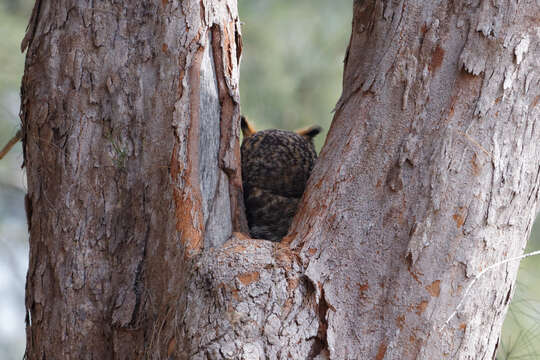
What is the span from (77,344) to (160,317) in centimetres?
28

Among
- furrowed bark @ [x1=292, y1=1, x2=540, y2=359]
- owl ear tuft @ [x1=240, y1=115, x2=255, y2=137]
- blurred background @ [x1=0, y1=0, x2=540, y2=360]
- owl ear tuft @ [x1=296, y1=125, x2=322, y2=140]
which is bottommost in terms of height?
furrowed bark @ [x1=292, y1=1, x2=540, y2=359]

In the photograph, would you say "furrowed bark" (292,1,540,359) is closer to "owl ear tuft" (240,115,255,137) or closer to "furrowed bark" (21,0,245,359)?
"furrowed bark" (21,0,245,359)

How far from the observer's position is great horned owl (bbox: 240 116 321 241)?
185 cm

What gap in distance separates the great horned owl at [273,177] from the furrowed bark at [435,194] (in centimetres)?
39

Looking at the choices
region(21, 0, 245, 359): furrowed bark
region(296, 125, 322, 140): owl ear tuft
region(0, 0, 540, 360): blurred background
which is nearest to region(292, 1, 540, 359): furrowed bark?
region(21, 0, 245, 359): furrowed bark

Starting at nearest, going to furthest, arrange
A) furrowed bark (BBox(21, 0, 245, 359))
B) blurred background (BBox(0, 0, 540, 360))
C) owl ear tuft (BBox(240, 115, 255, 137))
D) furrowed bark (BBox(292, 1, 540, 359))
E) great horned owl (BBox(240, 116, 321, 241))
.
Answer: furrowed bark (BBox(292, 1, 540, 359))
furrowed bark (BBox(21, 0, 245, 359))
great horned owl (BBox(240, 116, 321, 241))
owl ear tuft (BBox(240, 115, 255, 137))
blurred background (BBox(0, 0, 540, 360))

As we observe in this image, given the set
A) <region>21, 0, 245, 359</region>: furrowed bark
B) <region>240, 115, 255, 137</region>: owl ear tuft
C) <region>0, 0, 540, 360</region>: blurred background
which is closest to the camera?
<region>21, 0, 245, 359</region>: furrowed bark

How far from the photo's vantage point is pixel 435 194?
1.32m

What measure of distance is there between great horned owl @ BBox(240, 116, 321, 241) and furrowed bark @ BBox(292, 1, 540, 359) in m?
0.39

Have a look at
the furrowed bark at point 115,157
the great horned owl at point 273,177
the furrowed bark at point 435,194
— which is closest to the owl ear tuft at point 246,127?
the great horned owl at point 273,177

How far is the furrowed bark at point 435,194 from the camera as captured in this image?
130cm

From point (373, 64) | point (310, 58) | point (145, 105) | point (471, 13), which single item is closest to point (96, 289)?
point (145, 105)

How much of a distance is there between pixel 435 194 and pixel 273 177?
0.73 meters

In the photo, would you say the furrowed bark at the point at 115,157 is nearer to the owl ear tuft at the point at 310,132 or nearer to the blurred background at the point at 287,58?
the owl ear tuft at the point at 310,132
